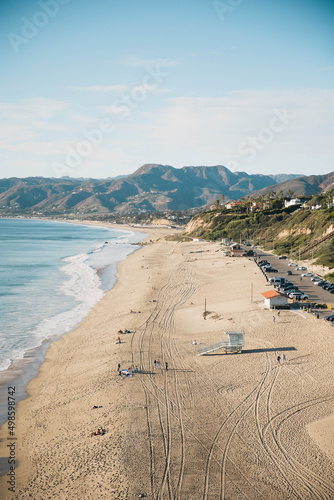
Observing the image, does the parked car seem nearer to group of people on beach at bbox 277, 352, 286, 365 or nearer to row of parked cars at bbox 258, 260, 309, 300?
row of parked cars at bbox 258, 260, 309, 300

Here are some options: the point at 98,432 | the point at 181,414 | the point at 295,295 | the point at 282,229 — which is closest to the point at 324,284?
the point at 295,295

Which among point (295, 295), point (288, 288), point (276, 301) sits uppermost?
point (276, 301)

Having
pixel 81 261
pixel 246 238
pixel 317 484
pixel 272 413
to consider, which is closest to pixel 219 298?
pixel 272 413

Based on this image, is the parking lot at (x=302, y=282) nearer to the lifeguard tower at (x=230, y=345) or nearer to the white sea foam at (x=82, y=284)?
the lifeguard tower at (x=230, y=345)

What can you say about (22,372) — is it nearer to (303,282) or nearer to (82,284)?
(82,284)

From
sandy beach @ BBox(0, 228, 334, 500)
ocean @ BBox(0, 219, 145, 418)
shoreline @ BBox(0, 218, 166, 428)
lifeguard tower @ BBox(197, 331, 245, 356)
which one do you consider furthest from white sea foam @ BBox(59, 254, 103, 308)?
lifeguard tower @ BBox(197, 331, 245, 356)

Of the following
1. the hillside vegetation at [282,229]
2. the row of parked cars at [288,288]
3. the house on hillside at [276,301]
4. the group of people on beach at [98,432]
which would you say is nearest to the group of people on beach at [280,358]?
the house on hillside at [276,301]
